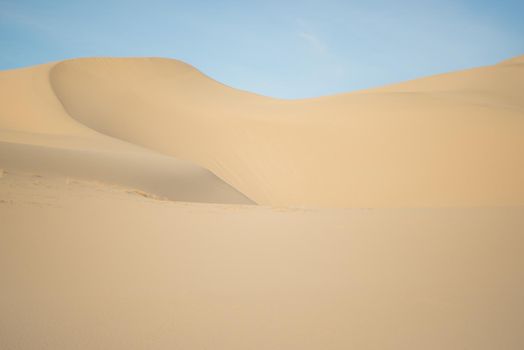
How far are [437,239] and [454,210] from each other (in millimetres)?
1429

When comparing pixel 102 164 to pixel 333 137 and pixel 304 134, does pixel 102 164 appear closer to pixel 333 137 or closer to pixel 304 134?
pixel 304 134

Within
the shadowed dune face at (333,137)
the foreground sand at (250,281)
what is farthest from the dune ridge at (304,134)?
the foreground sand at (250,281)

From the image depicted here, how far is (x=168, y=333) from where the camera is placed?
1672 millimetres

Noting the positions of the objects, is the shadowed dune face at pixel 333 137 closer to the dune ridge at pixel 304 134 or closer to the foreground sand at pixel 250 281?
the dune ridge at pixel 304 134

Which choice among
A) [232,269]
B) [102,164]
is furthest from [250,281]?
[102,164]

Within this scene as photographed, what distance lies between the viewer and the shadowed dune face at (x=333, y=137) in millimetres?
12320

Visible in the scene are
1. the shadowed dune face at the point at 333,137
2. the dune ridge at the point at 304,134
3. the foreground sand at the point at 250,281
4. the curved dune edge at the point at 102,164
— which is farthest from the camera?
the shadowed dune face at the point at 333,137

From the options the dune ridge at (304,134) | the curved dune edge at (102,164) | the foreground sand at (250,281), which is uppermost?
the dune ridge at (304,134)

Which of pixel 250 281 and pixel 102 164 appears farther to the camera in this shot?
pixel 102 164

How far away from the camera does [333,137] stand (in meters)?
15.4

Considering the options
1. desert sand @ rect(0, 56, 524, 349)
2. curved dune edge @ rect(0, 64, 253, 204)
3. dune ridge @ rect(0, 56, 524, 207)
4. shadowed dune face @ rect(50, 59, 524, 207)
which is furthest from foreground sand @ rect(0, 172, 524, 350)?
shadowed dune face @ rect(50, 59, 524, 207)

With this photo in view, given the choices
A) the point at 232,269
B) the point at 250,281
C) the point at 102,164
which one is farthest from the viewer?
the point at 102,164

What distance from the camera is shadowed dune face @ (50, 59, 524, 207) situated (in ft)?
40.4

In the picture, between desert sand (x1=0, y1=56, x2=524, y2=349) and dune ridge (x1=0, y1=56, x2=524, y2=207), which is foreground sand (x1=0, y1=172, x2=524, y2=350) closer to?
desert sand (x1=0, y1=56, x2=524, y2=349)
